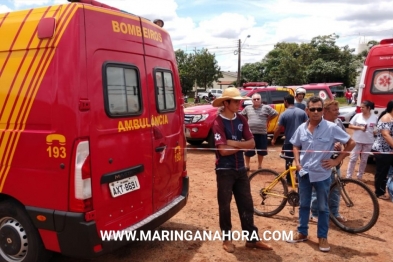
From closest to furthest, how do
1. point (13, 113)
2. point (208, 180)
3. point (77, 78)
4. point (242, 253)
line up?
1. point (77, 78)
2. point (13, 113)
3. point (242, 253)
4. point (208, 180)

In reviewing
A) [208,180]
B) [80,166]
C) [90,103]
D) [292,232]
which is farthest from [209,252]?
[208,180]

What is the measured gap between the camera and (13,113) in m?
3.02

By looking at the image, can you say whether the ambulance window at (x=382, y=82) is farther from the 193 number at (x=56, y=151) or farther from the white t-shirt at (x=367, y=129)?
the 193 number at (x=56, y=151)

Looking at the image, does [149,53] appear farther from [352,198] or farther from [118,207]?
[352,198]

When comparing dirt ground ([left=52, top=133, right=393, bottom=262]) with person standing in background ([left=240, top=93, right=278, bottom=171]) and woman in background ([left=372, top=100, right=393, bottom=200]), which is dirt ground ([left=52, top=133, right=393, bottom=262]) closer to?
woman in background ([left=372, top=100, right=393, bottom=200])

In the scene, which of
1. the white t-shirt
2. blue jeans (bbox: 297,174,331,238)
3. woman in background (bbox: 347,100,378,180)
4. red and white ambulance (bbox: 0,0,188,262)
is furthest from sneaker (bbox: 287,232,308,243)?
the white t-shirt

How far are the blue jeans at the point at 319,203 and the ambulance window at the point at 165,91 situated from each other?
5.83 feet

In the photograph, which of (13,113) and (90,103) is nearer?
(90,103)

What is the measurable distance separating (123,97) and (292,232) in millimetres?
2763

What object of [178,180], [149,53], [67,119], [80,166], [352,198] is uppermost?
[149,53]

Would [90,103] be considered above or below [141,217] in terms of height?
above

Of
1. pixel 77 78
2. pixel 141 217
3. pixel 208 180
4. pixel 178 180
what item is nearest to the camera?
pixel 77 78

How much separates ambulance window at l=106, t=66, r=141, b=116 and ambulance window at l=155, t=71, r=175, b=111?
0.40 m

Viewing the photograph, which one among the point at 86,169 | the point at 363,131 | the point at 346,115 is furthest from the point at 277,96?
the point at 86,169
